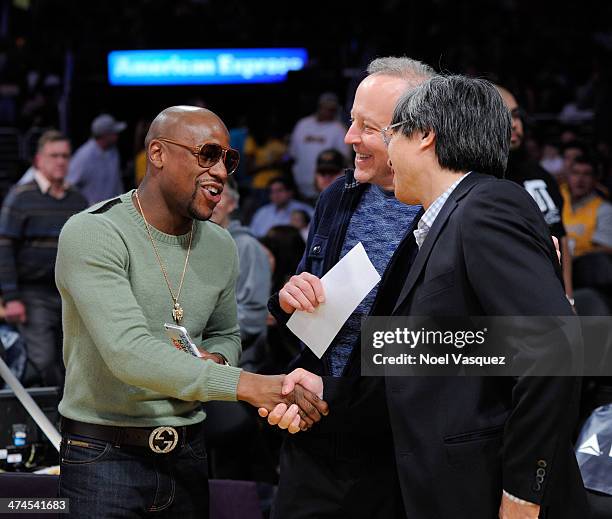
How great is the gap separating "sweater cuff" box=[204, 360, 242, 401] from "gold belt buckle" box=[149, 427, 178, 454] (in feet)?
0.66

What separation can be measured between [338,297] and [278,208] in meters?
6.56

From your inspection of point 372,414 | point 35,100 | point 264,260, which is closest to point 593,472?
point 372,414

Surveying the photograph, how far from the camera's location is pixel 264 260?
5.98 metres

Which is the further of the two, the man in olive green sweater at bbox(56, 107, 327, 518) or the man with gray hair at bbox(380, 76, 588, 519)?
the man in olive green sweater at bbox(56, 107, 327, 518)

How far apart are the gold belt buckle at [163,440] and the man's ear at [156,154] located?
757 millimetres

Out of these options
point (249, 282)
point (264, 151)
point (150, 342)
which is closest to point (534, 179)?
point (249, 282)

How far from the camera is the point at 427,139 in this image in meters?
2.52

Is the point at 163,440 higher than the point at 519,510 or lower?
higher

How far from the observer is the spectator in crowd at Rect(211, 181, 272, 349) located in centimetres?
588

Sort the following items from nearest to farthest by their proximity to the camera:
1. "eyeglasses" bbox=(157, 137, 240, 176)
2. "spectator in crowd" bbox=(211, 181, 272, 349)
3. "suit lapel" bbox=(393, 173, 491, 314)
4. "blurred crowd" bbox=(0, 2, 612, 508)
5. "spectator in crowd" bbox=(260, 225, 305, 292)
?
"suit lapel" bbox=(393, 173, 491, 314), "eyeglasses" bbox=(157, 137, 240, 176), "blurred crowd" bbox=(0, 2, 612, 508), "spectator in crowd" bbox=(211, 181, 272, 349), "spectator in crowd" bbox=(260, 225, 305, 292)

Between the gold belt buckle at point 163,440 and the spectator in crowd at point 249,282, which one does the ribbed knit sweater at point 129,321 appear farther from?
the spectator in crowd at point 249,282

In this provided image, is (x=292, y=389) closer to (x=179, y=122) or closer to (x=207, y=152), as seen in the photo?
(x=207, y=152)

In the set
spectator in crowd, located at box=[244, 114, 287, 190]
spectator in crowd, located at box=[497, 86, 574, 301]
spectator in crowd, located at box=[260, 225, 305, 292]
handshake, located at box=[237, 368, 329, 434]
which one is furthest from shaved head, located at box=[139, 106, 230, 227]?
spectator in crowd, located at box=[244, 114, 287, 190]

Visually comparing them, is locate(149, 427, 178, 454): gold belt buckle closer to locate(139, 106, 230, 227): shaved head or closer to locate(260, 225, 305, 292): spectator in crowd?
locate(139, 106, 230, 227): shaved head
